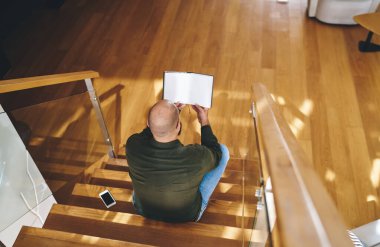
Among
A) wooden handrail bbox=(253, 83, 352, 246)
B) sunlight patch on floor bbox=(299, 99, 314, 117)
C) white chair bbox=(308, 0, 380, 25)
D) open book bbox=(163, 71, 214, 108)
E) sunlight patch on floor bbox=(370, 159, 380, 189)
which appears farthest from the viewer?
white chair bbox=(308, 0, 380, 25)

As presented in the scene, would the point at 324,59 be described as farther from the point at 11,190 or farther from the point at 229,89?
the point at 11,190

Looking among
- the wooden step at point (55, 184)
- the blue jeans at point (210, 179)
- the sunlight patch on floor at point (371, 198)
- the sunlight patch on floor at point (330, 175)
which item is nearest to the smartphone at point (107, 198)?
the wooden step at point (55, 184)

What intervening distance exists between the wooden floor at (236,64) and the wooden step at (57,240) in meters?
0.90

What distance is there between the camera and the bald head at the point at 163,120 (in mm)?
1527

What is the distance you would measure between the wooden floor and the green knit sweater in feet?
3.53

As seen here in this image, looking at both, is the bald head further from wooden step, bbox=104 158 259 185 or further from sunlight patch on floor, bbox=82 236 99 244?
wooden step, bbox=104 158 259 185

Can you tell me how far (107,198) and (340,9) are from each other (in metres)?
3.32

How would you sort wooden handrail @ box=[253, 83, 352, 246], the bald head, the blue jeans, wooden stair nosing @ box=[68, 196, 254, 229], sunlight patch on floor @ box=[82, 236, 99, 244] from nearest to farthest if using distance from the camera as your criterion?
wooden handrail @ box=[253, 83, 352, 246], the bald head, sunlight patch on floor @ box=[82, 236, 99, 244], the blue jeans, wooden stair nosing @ box=[68, 196, 254, 229]

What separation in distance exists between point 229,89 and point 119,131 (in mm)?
1184

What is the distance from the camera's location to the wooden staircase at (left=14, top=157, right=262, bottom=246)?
1658 millimetres

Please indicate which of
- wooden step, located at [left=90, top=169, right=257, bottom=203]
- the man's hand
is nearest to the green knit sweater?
the man's hand

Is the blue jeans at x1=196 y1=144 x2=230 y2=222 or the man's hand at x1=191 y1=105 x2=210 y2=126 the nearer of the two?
the blue jeans at x1=196 y1=144 x2=230 y2=222

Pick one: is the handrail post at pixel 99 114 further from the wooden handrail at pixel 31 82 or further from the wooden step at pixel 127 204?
the wooden step at pixel 127 204

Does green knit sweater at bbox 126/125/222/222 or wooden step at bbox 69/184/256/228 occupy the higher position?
green knit sweater at bbox 126/125/222/222
